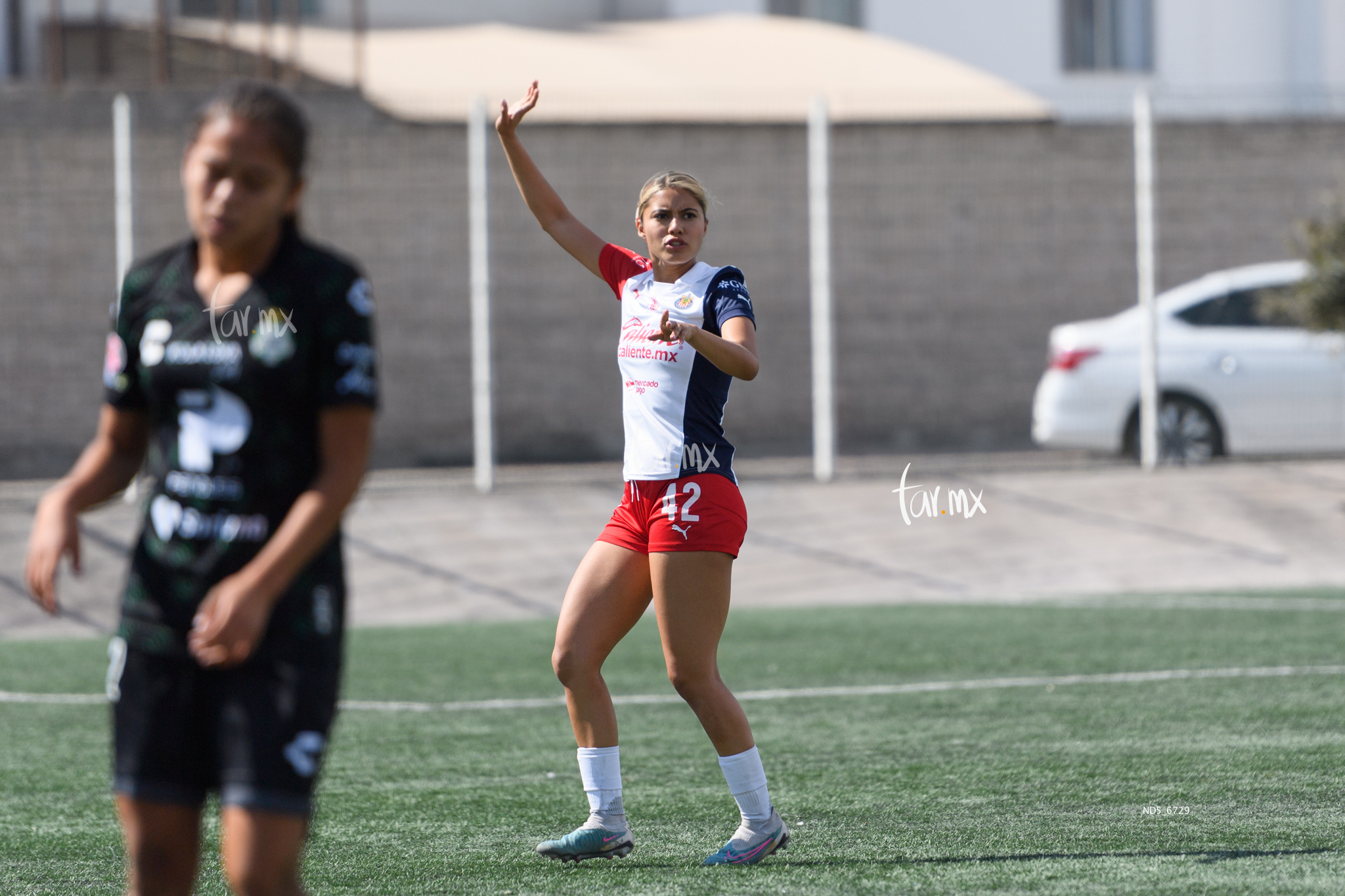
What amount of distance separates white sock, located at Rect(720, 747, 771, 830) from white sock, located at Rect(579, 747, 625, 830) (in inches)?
12.7

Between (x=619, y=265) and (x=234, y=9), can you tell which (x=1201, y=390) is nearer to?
(x=619, y=265)

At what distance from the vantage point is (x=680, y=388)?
4453 mm

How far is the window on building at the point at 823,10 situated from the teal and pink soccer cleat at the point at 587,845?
2424cm

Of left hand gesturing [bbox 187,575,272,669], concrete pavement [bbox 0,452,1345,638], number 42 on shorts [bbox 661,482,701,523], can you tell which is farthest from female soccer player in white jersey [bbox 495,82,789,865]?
concrete pavement [bbox 0,452,1345,638]

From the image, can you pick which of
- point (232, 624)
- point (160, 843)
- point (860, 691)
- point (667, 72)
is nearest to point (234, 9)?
point (667, 72)

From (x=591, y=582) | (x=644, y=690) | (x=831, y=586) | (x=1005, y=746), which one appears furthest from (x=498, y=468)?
(x=591, y=582)

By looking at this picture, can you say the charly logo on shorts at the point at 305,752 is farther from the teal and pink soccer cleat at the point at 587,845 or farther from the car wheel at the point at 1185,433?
the car wheel at the point at 1185,433

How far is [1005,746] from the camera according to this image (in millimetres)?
6383

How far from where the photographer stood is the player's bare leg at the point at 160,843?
2670 mm

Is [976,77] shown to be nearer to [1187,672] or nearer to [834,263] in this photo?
[834,263]

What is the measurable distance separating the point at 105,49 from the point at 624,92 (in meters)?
6.99

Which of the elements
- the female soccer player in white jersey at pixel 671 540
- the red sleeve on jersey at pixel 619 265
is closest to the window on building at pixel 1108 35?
the red sleeve on jersey at pixel 619 265

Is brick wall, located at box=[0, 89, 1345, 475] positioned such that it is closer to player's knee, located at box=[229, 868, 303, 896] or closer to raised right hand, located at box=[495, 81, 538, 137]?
raised right hand, located at box=[495, 81, 538, 137]

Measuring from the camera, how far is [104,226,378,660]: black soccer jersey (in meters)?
2.62
